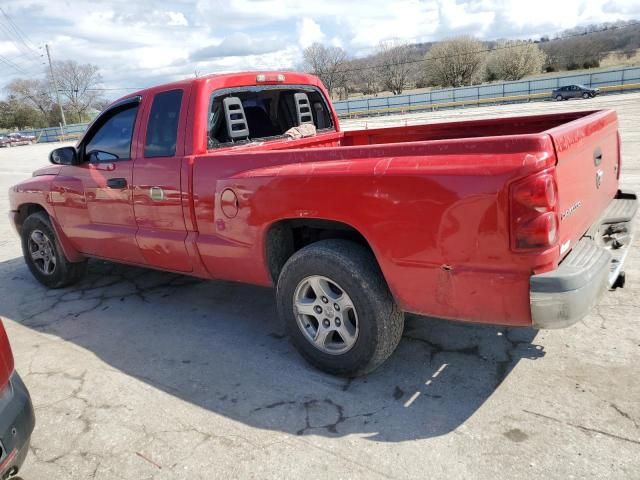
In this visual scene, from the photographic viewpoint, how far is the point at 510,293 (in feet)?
8.48

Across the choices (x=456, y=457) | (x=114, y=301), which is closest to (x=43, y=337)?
(x=114, y=301)

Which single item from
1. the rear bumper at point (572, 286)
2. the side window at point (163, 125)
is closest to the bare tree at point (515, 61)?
the side window at point (163, 125)

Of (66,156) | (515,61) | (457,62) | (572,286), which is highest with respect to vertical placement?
(457,62)

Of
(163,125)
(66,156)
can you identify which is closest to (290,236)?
(163,125)

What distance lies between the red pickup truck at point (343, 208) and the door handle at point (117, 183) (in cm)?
2

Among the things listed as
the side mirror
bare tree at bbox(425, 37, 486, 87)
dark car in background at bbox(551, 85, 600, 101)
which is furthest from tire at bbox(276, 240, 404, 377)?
bare tree at bbox(425, 37, 486, 87)

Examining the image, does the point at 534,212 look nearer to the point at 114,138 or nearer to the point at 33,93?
the point at 114,138

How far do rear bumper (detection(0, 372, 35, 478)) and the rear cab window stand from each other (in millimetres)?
2142

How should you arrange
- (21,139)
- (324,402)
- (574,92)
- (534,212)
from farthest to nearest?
1. (21,139)
2. (574,92)
3. (324,402)
4. (534,212)

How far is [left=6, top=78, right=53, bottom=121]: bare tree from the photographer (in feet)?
279

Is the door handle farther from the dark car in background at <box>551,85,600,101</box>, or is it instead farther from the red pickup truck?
the dark car in background at <box>551,85,600,101</box>

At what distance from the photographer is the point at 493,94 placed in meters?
46.3

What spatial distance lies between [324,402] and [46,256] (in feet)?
12.6

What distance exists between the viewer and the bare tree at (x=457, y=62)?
7056 centimetres
